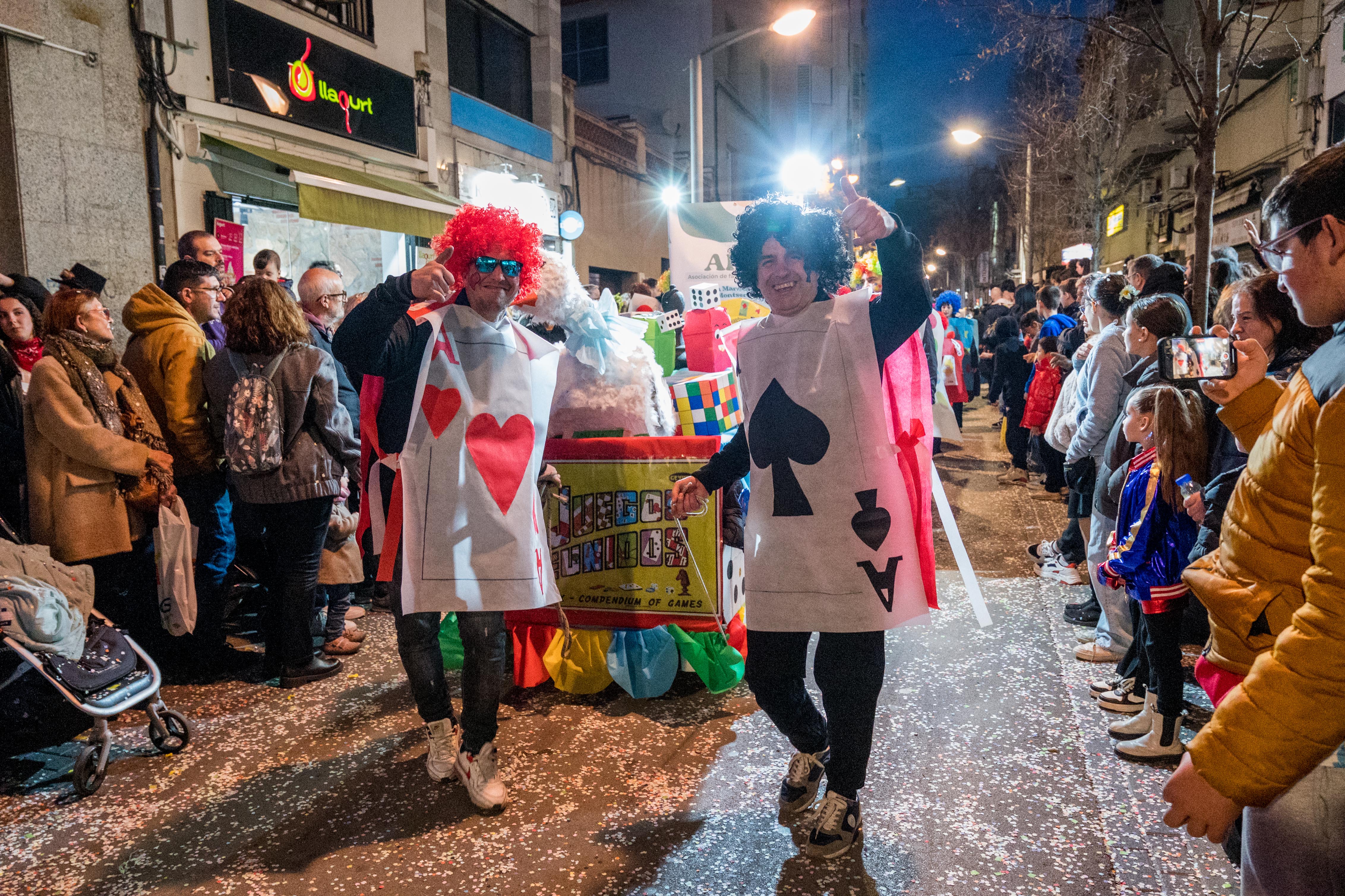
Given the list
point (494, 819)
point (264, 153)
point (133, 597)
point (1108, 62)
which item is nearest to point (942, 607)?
point (494, 819)

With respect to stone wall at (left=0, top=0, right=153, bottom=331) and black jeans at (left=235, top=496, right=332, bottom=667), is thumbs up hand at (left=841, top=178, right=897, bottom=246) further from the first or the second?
stone wall at (left=0, top=0, right=153, bottom=331)

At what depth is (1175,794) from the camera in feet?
4.30

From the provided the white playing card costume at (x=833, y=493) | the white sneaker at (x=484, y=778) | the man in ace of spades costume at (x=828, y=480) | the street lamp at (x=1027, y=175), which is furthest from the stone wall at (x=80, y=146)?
the street lamp at (x=1027, y=175)

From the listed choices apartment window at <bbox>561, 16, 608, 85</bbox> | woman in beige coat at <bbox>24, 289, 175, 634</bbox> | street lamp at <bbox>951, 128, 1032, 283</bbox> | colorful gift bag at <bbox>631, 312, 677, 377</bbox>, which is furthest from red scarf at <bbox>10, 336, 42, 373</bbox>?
apartment window at <bbox>561, 16, 608, 85</bbox>

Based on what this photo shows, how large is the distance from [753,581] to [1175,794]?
1457 millimetres

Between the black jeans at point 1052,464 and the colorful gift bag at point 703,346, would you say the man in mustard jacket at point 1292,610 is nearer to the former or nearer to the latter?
the colorful gift bag at point 703,346

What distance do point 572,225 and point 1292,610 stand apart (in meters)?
14.0

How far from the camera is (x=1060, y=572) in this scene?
5.73 meters

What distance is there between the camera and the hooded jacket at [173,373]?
14.1 feet

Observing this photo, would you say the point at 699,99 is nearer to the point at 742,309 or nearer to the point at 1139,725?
the point at 742,309

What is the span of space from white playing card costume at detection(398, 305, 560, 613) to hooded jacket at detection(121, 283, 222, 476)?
76.5 inches

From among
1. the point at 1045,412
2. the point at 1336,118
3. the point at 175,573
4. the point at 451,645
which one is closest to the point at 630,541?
the point at 451,645

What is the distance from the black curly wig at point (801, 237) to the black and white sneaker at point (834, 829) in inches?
64.8

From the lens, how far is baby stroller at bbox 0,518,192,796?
3258 millimetres
